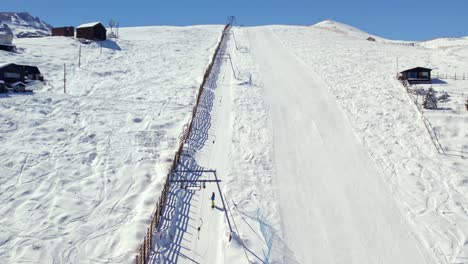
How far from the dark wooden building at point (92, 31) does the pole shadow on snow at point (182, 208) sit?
3649cm

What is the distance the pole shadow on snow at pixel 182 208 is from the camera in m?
12.8

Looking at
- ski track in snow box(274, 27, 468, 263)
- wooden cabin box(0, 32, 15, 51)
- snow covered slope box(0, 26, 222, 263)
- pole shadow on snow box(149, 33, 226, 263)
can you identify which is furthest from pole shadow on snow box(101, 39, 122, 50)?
pole shadow on snow box(149, 33, 226, 263)

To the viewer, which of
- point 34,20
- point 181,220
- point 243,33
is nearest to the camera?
point 181,220

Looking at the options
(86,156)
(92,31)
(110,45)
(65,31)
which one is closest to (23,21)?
(65,31)

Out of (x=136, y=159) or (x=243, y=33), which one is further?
(x=243, y=33)

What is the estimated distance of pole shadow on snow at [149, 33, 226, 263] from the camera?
12.8 m

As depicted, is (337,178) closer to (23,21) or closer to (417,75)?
(417,75)

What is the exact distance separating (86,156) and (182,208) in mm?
6900

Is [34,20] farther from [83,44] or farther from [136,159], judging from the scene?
[136,159]

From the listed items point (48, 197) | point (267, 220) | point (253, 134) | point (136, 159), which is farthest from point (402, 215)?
point (48, 197)

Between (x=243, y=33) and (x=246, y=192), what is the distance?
189 feet

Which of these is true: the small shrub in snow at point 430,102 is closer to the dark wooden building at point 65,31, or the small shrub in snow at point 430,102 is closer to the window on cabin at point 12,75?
the window on cabin at point 12,75

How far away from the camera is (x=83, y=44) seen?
5100cm

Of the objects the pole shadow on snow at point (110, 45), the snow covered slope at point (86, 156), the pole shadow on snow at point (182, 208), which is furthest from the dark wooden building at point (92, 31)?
the pole shadow on snow at point (182, 208)
